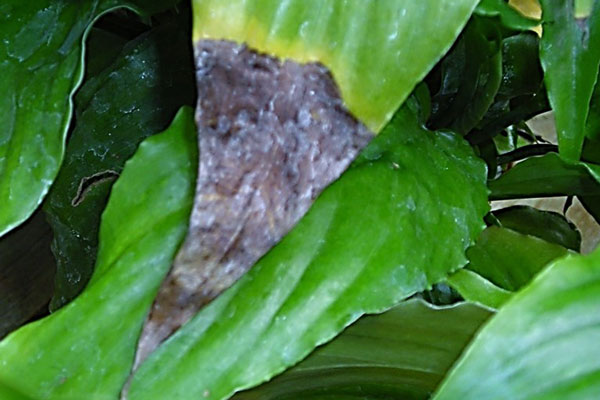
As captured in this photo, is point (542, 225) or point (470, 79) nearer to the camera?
point (470, 79)

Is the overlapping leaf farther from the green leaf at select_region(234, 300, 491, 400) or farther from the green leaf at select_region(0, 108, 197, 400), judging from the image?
the green leaf at select_region(0, 108, 197, 400)

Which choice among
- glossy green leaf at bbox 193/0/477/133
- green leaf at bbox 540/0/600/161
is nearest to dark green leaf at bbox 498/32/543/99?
green leaf at bbox 540/0/600/161

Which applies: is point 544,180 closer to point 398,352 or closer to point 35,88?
point 398,352

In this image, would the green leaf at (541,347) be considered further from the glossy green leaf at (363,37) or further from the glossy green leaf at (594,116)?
the glossy green leaf at (594,116)

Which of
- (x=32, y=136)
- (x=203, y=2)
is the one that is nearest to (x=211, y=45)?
(x=203, y=2)

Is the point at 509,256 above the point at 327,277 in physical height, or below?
below

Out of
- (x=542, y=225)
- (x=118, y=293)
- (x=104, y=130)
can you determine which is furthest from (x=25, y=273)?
(x=542, y=225)

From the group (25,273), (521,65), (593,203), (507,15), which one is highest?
(507,15)
